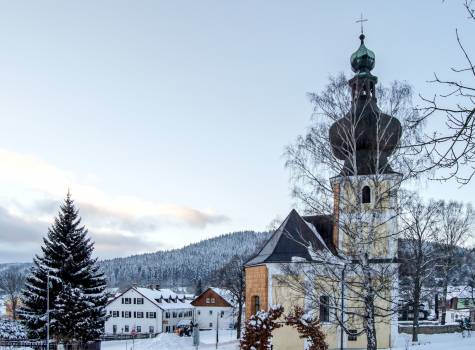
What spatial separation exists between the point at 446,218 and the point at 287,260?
1869 centimetres

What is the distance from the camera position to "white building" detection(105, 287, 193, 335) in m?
60.9

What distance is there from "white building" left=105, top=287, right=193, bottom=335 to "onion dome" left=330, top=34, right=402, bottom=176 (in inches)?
1939

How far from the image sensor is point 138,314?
201ft

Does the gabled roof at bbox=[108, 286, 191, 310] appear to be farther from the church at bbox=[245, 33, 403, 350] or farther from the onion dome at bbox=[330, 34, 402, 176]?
the onion dome at bbox=[330, 34, 402, 176]

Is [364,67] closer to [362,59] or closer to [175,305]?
[362,59]

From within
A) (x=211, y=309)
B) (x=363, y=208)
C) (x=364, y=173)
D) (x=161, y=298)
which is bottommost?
(x=211, y=309)

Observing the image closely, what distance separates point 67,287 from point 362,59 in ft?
62.9

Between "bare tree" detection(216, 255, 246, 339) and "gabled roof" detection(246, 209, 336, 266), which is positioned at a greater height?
"gabled roof" detection(246, 209, 336, 266)

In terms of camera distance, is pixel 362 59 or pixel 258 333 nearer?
pixel 258 333

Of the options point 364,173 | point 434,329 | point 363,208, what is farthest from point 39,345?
point 434,329

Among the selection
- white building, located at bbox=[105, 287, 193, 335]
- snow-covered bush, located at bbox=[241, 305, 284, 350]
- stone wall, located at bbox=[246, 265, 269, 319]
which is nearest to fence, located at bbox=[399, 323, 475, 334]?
stone wall, located at bbox=[246, 265, 269, 319]

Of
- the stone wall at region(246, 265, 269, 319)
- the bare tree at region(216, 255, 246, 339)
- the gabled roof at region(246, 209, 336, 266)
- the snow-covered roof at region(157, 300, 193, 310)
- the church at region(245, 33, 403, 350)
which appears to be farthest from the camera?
the snow-covered roof at region(157, 300, 193, 310)

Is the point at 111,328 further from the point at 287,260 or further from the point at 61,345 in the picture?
the point at 287,260

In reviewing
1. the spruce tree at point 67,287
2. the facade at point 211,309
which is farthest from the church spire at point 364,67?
the facade at point 211,309
